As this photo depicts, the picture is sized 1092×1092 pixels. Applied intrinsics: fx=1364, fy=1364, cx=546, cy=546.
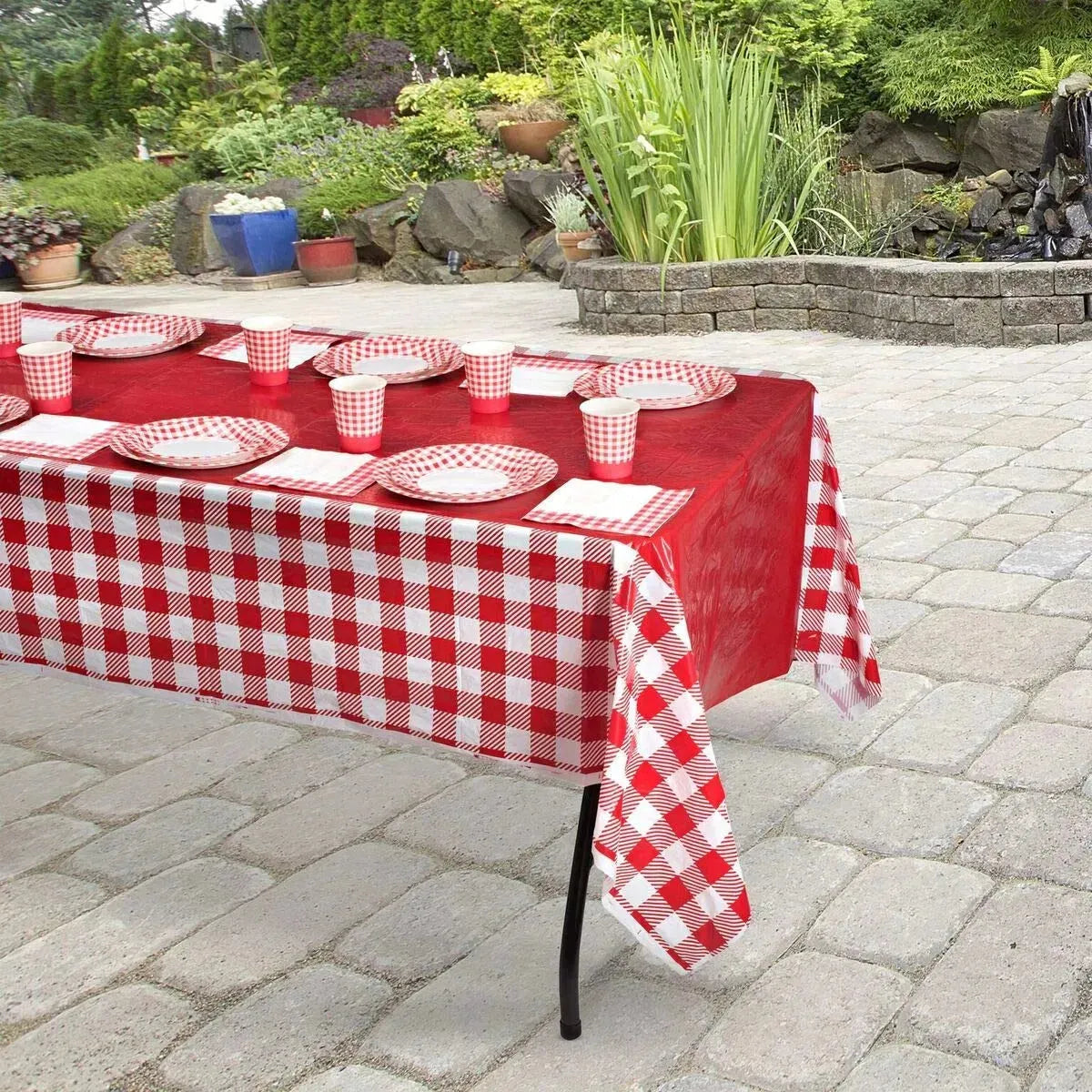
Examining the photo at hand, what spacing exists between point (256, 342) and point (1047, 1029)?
5.74 ft

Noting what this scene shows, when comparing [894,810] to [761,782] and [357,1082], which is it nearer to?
[761,782]

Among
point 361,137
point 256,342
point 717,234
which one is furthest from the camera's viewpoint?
point 361,137

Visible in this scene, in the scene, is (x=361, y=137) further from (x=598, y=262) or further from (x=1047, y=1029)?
(x=1047, y=1029)

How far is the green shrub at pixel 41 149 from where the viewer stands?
16.2m

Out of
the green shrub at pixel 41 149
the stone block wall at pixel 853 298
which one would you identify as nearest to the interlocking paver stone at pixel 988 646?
the stone block wall at pixel 853 298

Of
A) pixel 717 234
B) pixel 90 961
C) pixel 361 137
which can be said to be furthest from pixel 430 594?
pixel 361 137

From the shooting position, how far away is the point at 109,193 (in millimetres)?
13938

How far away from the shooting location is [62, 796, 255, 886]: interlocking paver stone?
249cm

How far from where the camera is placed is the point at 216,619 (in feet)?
6.86

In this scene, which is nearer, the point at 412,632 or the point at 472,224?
the point at 412,632

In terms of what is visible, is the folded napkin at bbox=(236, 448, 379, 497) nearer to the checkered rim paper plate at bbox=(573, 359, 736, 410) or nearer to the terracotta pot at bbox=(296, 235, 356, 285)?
the checkered rim paper plate at bbox=(573, 359, 736, 410)

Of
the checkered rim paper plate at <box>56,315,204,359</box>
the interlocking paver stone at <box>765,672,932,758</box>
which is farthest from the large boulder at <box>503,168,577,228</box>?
the interlocking paver stone at <box>765,672,932,758</box>

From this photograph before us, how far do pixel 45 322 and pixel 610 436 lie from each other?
1780 millimetres

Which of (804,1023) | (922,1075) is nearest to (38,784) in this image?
(804,1023)
